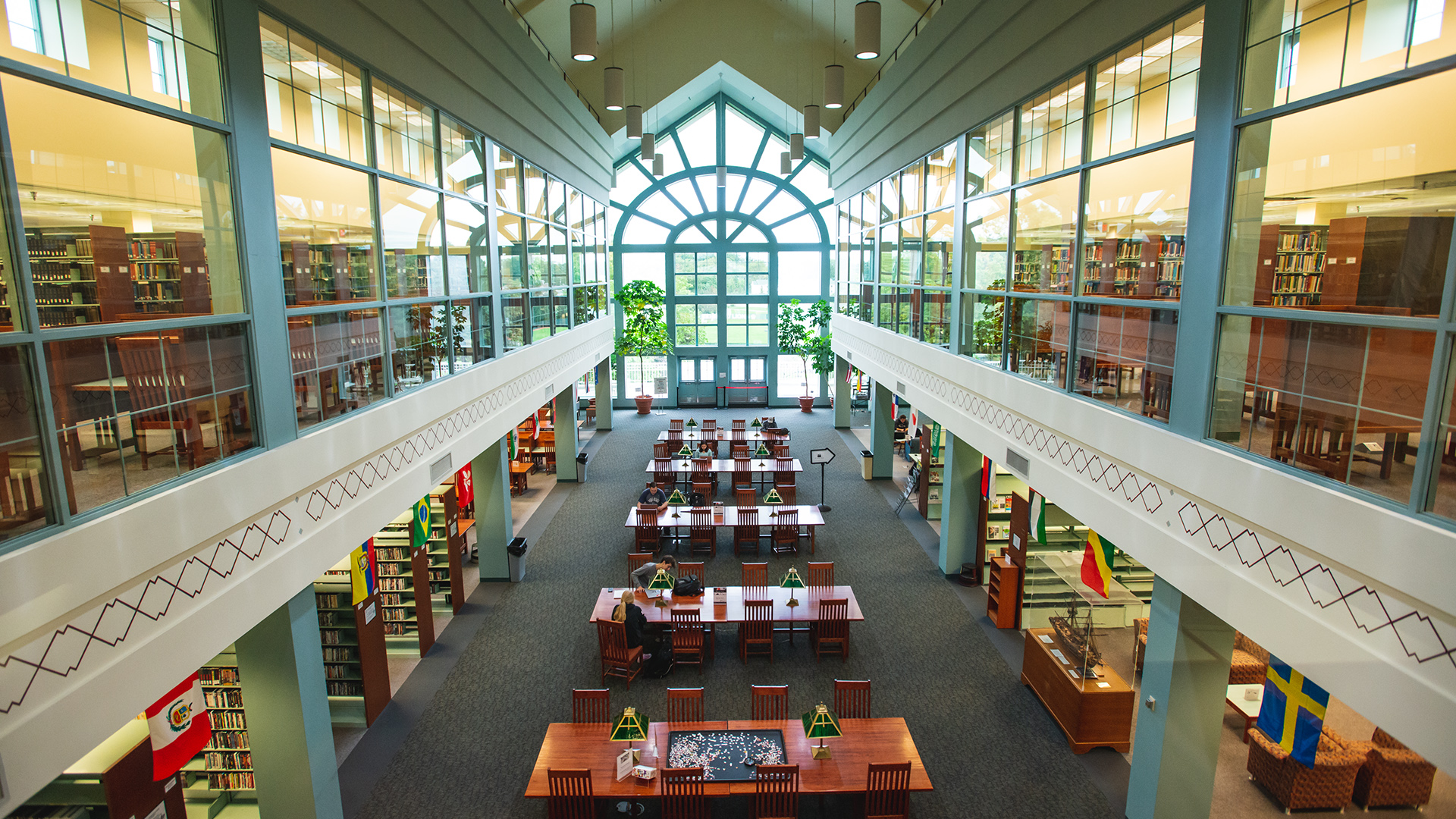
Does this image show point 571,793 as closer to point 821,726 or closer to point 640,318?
point 821,726

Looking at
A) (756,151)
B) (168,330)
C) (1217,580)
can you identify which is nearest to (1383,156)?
(1217,580)

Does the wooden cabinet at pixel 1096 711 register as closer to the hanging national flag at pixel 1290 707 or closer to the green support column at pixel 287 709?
the hanging national flag at pixel 1290 707

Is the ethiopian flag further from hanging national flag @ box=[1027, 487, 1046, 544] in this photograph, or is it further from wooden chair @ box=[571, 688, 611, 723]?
wooden chair @ box=[571, 688, 611, 723]

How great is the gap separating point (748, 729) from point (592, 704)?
1553 millimetres

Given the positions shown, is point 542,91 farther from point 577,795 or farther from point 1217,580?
point 1217,580

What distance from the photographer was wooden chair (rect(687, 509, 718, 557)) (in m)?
11.6

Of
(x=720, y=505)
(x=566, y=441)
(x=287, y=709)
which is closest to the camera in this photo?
(x=287, y=709)

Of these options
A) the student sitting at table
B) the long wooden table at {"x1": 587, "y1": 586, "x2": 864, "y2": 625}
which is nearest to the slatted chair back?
the long wooden table at {"x1": 587, "y1": 586, "x2": 864, "y2": 625}

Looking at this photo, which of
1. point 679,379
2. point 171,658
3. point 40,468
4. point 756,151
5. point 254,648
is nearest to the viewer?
point 40,468

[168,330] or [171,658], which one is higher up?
[168,330]

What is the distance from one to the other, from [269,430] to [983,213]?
757 centimetres

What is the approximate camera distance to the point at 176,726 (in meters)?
4.96

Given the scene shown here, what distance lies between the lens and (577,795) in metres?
5.63

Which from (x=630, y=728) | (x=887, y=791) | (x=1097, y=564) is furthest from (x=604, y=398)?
(x=887, y=791)
